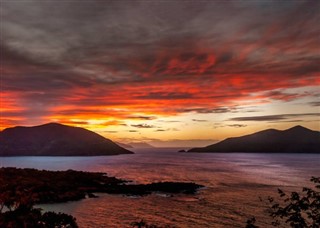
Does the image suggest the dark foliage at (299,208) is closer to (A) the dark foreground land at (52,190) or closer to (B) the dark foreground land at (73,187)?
(A) the dark foreground land at (52,190)

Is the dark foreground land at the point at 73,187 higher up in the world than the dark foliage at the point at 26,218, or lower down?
lower down

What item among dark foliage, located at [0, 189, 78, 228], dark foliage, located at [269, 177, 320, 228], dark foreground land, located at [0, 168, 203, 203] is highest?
dark foliage, located at [269, 177, 320, 228]

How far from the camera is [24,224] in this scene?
3275 cm

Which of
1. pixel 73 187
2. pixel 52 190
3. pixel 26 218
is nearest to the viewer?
pixel 26 218

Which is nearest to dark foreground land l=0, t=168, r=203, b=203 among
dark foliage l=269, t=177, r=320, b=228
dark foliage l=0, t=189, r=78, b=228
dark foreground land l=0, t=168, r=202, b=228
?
dark foreground land l=0, t=168, r=202, b=228

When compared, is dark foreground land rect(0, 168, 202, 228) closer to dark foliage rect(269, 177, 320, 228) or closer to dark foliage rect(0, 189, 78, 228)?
dark foliage rect(0, 189, 78, 228)

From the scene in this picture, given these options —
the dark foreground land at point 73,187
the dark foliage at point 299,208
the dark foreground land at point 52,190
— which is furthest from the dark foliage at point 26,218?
the dark foreground land at point 73,187

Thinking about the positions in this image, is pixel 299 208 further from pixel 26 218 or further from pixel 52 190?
pixel 52 190

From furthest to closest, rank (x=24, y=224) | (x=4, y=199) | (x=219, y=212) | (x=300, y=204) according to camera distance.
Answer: (x=219, y=212) < (x=4, y=199) < (x=24, y=224) < (x=300, y=204)

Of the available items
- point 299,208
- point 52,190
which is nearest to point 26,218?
point 299,208

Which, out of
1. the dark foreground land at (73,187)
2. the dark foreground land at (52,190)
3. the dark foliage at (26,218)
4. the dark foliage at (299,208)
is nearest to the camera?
the dark foliage at (299,208)

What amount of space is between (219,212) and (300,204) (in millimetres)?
53760

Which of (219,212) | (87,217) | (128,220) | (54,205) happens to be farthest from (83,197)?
(219,212)

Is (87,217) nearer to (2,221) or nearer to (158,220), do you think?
(158,220)
